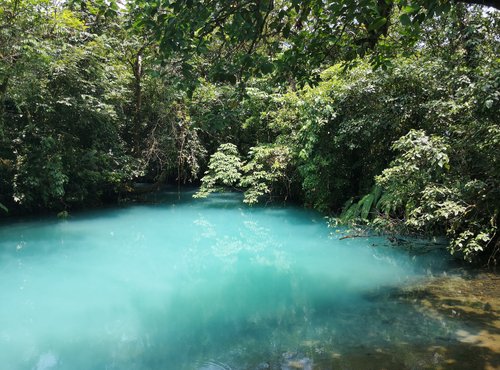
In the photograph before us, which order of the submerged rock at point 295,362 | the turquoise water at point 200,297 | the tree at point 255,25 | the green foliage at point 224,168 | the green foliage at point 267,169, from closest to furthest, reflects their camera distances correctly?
the tree at point 255,25 → the submerged rock at point 295,362 → the turquoise water at point 200,297 → the green foliage at point 267,169 → the green foliage at point 224,168

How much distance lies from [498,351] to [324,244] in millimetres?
5167

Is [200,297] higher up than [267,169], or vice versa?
[267,169]

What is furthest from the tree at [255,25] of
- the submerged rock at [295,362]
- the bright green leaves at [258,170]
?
the bright green leaves at [258,170]

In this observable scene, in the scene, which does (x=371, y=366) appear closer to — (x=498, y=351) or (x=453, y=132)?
(x=498, y=351)

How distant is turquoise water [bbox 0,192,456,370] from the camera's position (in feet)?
14.0

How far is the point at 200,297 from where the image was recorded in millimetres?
6027

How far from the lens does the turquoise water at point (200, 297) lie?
427 centimetres

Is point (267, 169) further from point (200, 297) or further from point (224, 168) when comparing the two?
point (200, 297)

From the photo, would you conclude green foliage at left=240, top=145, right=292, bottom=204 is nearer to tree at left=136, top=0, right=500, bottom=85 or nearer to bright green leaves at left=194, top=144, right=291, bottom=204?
bright green leaves at left=194, top=144, right=291, bottom=204

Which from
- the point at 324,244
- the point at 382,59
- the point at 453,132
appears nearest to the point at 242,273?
the point at 324,244

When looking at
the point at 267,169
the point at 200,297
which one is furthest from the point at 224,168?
the point at 200,297

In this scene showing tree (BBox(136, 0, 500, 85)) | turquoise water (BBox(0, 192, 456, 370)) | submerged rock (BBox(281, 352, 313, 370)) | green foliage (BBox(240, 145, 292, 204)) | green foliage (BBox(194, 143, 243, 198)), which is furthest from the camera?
green foliage (BBox(194, 143, 243, 198))

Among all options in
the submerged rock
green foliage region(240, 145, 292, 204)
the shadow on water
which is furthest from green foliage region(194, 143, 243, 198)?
the submerged rock

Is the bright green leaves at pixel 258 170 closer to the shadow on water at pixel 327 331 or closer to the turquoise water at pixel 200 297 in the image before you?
the turquoise water at pixel 200 297
